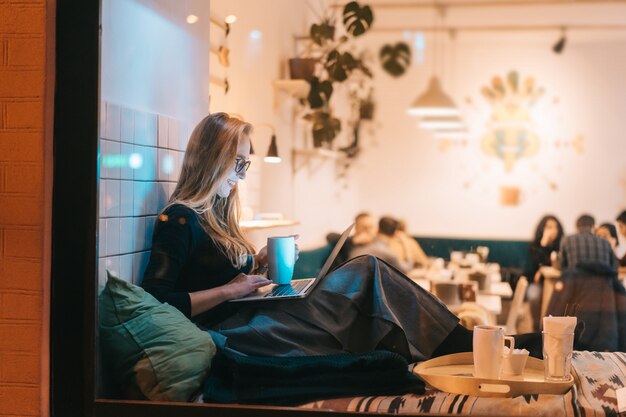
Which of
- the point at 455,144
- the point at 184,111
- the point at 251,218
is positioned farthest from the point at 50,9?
the point at 455,144

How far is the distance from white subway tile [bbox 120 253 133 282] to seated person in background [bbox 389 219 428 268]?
2.26 ft

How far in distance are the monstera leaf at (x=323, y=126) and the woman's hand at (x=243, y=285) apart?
16.4 inches

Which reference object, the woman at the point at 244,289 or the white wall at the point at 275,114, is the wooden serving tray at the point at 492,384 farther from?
the white wall at the point at 275,114

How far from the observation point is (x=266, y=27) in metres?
2.25

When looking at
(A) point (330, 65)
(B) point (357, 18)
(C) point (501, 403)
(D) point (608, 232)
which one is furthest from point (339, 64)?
(C) point (501, 403)

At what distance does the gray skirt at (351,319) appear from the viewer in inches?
82.5

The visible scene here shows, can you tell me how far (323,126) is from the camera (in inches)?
89.1

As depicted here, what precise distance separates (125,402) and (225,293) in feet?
1.25

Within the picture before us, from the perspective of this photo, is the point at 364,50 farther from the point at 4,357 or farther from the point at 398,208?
the point at 4,357

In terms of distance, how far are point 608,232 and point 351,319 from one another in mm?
690

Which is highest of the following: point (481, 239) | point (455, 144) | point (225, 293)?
point (455, 144)

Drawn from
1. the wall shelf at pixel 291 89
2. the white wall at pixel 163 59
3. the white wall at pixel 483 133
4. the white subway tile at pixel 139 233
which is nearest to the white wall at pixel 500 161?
the white wall at pixel 483 133

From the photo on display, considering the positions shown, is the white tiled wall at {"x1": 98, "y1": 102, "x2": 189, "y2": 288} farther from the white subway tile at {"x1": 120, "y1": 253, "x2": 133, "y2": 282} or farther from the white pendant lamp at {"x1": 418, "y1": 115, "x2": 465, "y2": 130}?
the white pendant lamp at {"x1": 418, "y1": 115, "x2": 465, "y2": 130}

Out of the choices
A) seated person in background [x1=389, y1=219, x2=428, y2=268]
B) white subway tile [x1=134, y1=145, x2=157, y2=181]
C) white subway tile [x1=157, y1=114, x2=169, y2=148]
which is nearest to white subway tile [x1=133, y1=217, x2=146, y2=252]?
white subway tile [x1=134, y1=145, x2=157, y2=181]
